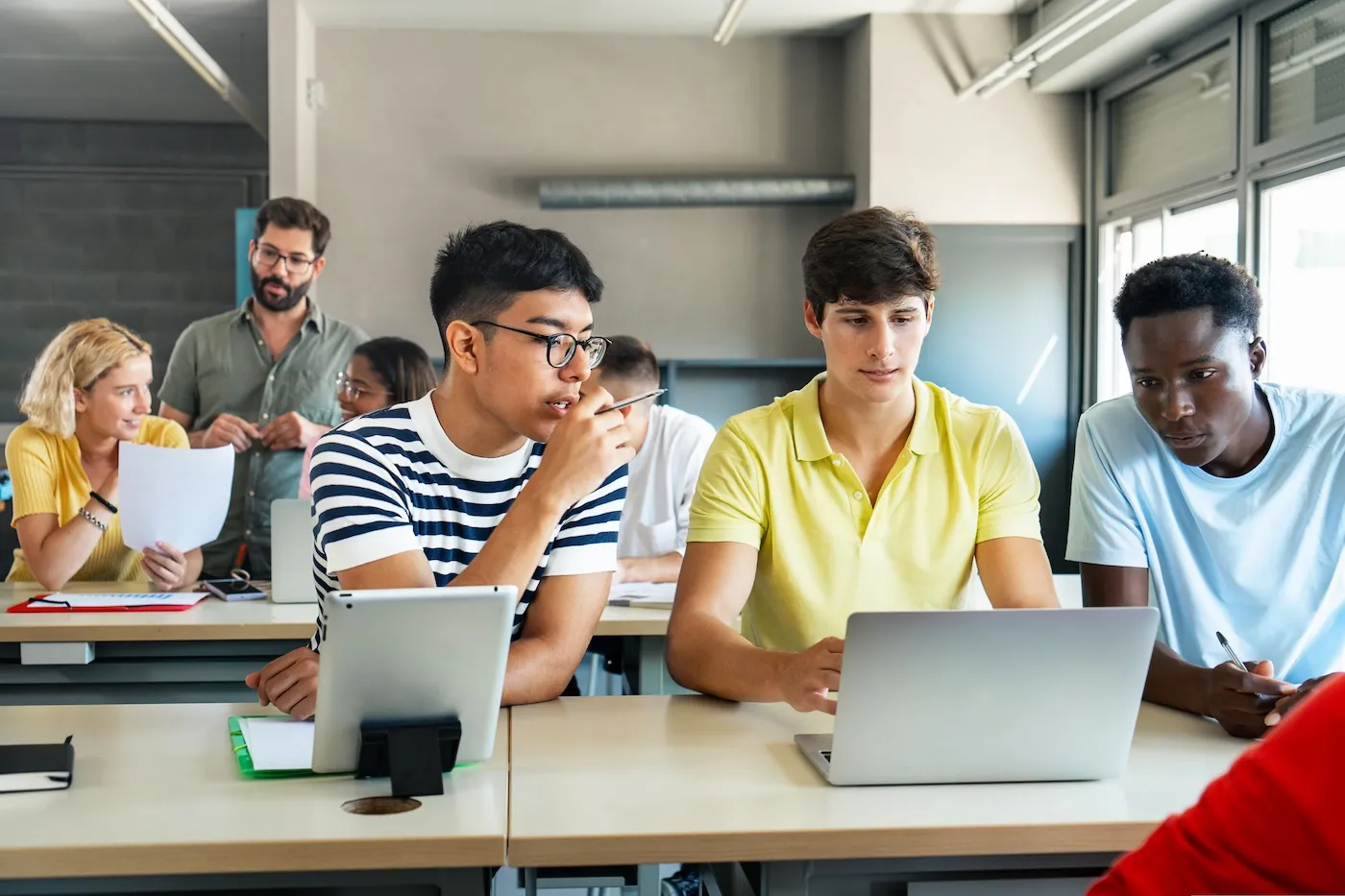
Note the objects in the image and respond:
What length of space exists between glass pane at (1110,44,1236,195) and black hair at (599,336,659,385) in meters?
2.81

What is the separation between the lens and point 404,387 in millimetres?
3311

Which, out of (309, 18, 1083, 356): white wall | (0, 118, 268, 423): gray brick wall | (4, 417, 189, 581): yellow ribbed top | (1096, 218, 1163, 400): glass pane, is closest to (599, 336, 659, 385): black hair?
(4, 417, 189, 581): yellow ribbed top

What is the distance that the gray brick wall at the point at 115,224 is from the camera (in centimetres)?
808

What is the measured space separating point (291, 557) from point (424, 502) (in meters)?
1.27

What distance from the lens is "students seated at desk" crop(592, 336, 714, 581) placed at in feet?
11.2

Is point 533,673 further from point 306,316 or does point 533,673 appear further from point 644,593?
point 306,316

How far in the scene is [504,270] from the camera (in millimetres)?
1763

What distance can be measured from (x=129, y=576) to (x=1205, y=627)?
275 cm

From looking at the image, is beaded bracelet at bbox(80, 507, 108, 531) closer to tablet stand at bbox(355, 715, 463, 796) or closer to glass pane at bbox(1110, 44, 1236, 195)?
tablet stand at bbox(355, 715, 463, 796)

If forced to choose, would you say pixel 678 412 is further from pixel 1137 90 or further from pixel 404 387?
pixel 1137 90

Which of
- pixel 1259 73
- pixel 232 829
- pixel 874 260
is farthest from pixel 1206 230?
pixel 232 829

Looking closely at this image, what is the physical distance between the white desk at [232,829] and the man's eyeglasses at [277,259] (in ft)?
8.49

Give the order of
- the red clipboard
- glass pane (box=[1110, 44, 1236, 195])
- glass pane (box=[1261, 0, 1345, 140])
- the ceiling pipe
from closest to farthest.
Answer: the red clipboard → glass pane (box=[1261, 0, 1345, 140]) → the ceiling pipe → glass pane (box=[1110, 44, 1236, 195])

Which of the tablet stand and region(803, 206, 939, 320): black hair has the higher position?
region(803, 206, 939, 320): black hair
